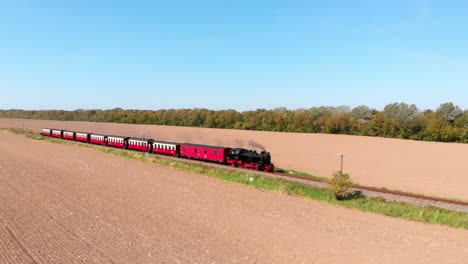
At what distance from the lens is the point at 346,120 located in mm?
99688

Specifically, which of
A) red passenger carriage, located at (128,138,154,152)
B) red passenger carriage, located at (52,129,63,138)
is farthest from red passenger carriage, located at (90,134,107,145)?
red passenger carriage, located at (52,129,63,138)

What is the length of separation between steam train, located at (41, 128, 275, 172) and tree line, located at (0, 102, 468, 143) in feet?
191

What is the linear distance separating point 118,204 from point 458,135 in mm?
80909

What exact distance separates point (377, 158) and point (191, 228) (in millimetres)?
49849

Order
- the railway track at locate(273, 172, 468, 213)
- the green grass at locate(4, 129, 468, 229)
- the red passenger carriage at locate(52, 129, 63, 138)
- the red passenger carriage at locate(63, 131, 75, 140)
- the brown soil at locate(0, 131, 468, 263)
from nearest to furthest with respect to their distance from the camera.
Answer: the brown soil at locate(0, 131, 468, 263)
the green grass at locate(4, 129, 468, 229)
the railway track at locate(273, 172, 468, 213)
the red passenger carriage at locate(63, 131, 75, 140)
the red passenger carriage at locate(52, 129, 63, 138)

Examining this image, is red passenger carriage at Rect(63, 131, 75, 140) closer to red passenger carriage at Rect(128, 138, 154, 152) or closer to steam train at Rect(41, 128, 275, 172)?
steam train at Rect(41, 128, 275, 172)

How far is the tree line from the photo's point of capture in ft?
273

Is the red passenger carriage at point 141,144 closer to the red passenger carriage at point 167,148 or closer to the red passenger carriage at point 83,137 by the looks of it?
the red passenger carriage at point 167,148

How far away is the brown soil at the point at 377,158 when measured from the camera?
40559 millimetres

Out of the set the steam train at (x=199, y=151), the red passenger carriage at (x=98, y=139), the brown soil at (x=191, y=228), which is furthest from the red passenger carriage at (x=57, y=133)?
the brown soil at (x=191, y=228)

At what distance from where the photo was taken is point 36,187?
28109 millimetres

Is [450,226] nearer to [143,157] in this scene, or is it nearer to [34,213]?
[34,213]

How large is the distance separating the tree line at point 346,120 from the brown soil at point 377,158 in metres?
6.47

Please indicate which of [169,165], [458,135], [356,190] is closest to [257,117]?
[458,135]
